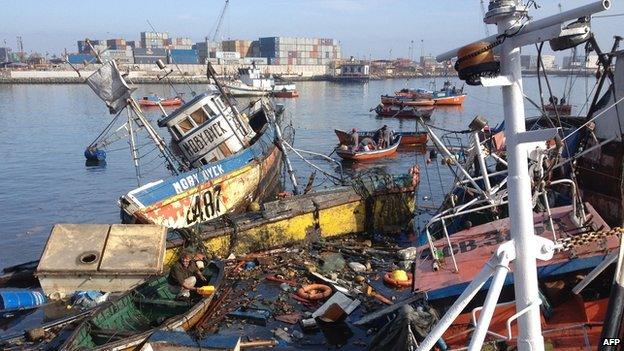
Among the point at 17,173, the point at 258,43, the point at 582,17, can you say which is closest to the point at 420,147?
the point at 17,173

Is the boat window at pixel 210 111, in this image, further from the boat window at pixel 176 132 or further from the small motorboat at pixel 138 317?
the small motorboat at pixel 138 317

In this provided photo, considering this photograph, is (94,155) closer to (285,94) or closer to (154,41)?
(285,94)

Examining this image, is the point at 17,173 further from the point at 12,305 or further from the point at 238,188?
the point at 12,305

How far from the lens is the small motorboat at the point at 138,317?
9.26 meters

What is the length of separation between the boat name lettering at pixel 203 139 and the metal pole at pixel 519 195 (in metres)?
15.5

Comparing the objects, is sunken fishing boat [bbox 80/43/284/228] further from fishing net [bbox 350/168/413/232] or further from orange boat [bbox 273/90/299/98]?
orange boat [bbox 273/90/299/98]

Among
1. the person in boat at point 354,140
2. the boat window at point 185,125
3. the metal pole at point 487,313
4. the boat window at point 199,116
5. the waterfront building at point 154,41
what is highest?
the waterfront building at point 154,41

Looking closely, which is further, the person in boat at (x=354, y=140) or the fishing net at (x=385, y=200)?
the person in boat at (x=354, y=140)

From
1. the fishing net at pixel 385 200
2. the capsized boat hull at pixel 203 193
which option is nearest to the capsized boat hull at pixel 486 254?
the fishing net at pixel 385 200

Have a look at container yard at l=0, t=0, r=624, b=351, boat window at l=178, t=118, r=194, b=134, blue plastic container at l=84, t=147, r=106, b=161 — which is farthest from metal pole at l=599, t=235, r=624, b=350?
blue plastic container at l=84, t=147, r=106, b=161

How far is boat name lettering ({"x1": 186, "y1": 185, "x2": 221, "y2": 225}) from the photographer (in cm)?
1677

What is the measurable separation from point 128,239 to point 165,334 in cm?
497

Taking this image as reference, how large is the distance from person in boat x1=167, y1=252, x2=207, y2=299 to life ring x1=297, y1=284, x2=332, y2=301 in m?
2.34

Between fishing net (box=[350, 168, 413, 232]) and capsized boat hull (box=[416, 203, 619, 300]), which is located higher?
capsized boat hull (box=[416, 203, 619, 300])
